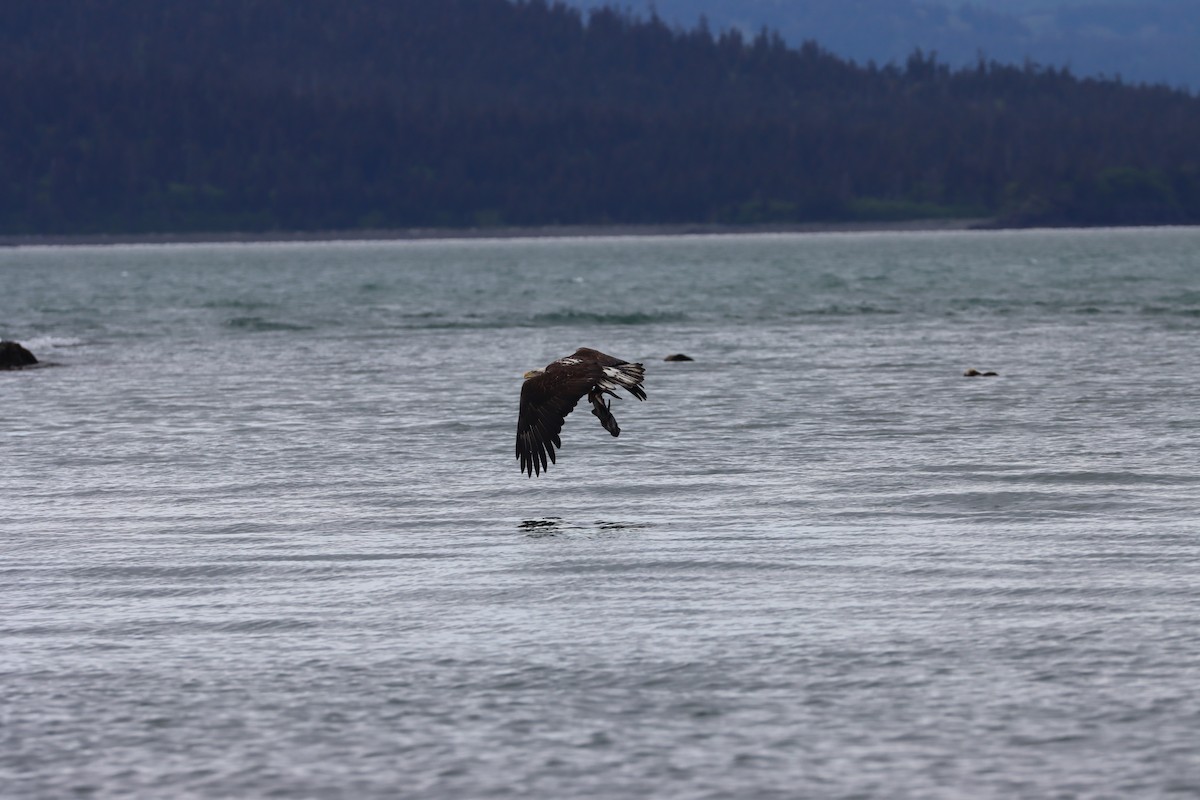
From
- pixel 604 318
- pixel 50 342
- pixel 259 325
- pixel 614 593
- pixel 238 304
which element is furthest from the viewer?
pixel 238 304

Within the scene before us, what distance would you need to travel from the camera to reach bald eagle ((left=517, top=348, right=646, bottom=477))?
1609 centimetres

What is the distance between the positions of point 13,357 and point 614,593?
27109 millimetres

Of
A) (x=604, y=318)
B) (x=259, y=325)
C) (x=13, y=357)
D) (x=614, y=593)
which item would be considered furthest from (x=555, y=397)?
(x=604, y=318)

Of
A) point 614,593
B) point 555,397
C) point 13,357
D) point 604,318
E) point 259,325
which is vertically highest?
point 555,397

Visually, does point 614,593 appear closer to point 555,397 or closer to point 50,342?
point 555,397

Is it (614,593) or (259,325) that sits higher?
(614,593)

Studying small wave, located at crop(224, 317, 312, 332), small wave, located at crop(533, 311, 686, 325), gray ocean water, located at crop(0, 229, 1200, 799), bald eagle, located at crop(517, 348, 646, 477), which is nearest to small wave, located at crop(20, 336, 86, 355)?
small wave, located at crop(224, 317, 312, 332)

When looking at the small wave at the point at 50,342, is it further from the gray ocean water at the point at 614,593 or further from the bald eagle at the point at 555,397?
the bald eagle at the point at 555,397

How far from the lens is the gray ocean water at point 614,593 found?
8.84 m

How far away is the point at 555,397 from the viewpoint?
54.0 ft

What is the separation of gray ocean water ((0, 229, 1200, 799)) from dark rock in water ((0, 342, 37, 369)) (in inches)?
288

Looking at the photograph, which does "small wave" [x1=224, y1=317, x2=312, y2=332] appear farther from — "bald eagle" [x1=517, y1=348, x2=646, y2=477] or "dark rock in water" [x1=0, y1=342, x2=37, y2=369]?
"bald eagle" [x1=517, y1=348, x2=646, y2=477]

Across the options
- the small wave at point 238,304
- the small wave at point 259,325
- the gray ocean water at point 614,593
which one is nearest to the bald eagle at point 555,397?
the gray ocean water at point 614,593

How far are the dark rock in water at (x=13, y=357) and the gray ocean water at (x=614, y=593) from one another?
24.0ft
